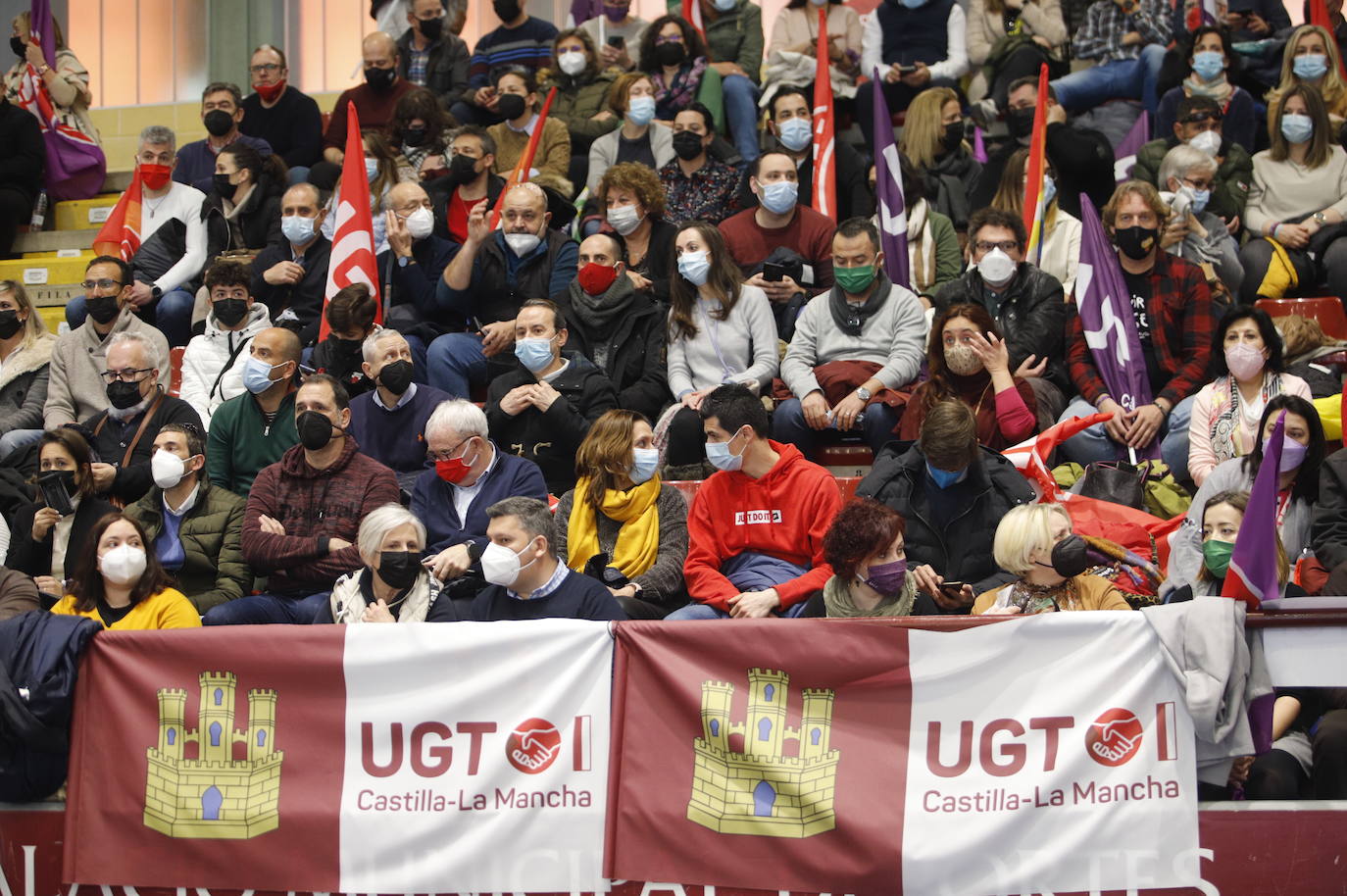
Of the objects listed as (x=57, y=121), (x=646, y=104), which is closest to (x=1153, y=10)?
(x=646, y=104)

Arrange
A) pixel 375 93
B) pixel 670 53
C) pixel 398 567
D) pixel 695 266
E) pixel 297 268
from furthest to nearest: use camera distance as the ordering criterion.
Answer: pixel 375 93 < pixel 670 53 < pixel 297 268 < pixel 695 266 < pixel 398 567

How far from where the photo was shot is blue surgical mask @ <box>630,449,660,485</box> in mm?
7777

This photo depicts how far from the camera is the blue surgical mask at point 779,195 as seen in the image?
10164 millimetres

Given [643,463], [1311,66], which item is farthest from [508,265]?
[1311,66]

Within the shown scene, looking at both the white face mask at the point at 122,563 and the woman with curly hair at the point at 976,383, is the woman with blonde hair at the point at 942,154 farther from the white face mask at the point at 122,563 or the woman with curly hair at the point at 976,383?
the white face mask at the point at 122,563

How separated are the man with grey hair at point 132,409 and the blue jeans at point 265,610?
146cm

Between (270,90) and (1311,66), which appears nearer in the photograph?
(1311,66)

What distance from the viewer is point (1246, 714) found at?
18.7ft

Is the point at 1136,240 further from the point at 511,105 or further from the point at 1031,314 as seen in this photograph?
the point at 511,105

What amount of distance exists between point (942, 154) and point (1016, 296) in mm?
2587

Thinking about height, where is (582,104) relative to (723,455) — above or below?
above

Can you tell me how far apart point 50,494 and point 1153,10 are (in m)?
8.29

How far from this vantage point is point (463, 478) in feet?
26.5

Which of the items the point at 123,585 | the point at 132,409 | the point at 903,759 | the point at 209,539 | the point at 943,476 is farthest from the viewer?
the point at 132,409
